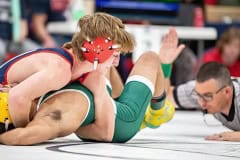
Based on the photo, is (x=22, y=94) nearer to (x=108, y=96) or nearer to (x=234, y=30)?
(x=108, y=96)

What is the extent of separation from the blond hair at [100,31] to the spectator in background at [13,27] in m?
4.40

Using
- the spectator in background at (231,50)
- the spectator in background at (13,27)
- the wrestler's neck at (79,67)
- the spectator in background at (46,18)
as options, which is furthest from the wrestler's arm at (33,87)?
the spectator in background at (46,18)

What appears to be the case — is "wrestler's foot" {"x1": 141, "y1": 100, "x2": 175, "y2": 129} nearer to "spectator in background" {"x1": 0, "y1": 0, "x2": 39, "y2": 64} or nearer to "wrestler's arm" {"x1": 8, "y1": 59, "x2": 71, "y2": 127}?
"wrestler's arm" {"x1": 8, "y1": 59, "x2": 71, "y2": 127}

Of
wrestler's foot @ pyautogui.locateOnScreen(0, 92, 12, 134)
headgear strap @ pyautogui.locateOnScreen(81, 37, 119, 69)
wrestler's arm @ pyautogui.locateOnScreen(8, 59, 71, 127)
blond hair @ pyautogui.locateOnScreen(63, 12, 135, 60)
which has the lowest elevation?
wrestler's foot @ pyautogui.locateOnScreen(0, 92, 12, 134)

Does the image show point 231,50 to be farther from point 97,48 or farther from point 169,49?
point 97,48

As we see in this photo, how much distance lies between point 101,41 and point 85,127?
452 mm

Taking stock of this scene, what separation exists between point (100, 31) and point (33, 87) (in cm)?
44

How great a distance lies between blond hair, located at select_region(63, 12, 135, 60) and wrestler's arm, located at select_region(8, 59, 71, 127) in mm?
179

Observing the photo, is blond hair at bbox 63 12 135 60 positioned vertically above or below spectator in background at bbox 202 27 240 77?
above

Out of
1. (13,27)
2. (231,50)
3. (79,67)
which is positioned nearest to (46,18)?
(13,27)

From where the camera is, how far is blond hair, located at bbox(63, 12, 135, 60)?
3348 mm

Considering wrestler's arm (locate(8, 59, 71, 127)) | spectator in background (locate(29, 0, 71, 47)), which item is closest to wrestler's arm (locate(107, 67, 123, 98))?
wrestler's arm (locate(8, 59, 71, 127))

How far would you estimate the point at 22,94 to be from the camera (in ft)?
10.4

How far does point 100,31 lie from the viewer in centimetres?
334
